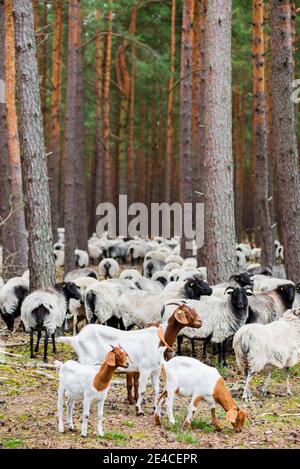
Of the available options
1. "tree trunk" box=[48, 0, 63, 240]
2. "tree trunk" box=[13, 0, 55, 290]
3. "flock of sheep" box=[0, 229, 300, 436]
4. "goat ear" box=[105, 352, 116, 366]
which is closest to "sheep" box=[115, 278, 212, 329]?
"flock of sheep" box=[0, 229, 300, 436]

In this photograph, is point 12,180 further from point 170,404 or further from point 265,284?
point 170,404

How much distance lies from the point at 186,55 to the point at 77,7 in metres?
3.46

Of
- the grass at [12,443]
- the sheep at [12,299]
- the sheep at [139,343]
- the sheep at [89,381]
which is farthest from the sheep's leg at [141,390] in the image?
the sheep at [12,299]

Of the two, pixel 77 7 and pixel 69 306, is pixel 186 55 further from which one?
pixel 69 306

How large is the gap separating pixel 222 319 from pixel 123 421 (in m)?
3.44

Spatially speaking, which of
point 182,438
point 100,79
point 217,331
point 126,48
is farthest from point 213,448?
point 126,48

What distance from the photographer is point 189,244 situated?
23000 millimetres

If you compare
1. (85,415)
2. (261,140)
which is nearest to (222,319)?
(85,415)

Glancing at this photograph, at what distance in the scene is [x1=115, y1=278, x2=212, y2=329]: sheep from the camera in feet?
37.3

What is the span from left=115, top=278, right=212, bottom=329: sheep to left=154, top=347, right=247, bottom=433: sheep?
146 inches

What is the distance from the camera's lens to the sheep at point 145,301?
37.3 feet

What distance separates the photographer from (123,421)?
303 inches
